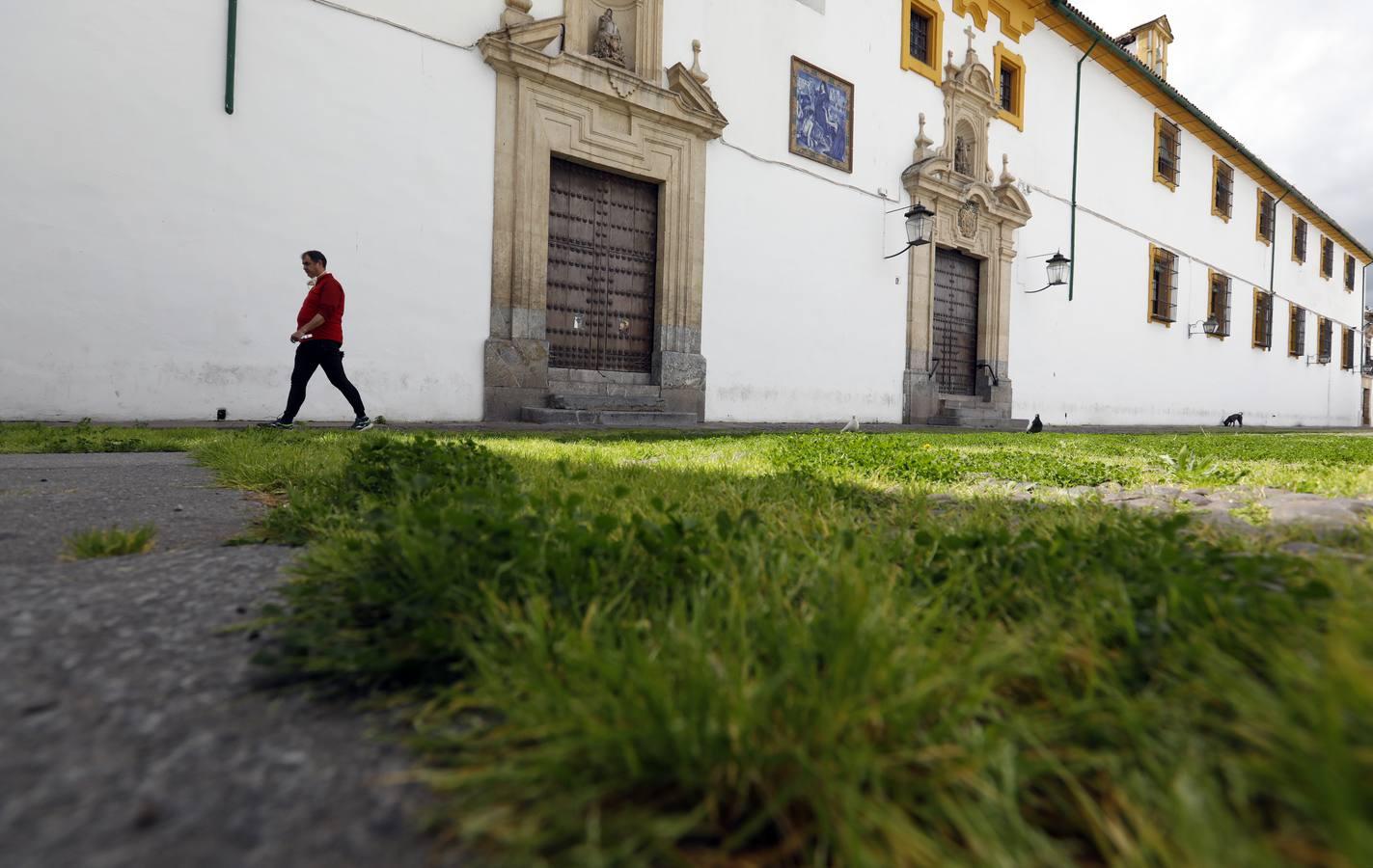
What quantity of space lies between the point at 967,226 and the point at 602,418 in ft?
29.1

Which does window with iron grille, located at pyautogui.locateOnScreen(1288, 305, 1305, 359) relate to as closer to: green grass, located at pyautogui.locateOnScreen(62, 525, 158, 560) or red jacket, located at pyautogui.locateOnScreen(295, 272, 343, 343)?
red jacket, located at pyautogui.locateOnScreen(295, 272, 343, 343)

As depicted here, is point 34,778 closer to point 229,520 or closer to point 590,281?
point 229,520

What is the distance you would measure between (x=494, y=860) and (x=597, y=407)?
7.98 metres

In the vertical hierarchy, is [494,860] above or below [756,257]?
below

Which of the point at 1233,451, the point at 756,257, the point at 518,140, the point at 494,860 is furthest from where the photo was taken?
the point at 756,257

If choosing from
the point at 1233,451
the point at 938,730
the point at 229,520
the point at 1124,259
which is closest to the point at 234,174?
the point at 229,520

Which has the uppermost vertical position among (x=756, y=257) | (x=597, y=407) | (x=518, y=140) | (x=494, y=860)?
(x=518, y=140)

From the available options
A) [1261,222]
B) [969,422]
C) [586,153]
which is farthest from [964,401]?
[1261,222]

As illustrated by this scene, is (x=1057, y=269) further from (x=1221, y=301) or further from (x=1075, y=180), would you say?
(x=1221, y=301)

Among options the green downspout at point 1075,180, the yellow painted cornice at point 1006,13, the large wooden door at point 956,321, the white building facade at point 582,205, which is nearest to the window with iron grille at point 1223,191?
the white building facade at point 582,205

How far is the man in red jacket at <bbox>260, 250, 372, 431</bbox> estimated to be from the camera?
235 inches

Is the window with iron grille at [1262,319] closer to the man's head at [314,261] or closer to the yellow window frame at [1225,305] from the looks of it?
the yellow window frame at [1225,305]

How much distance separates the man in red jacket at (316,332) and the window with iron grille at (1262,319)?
2578 cm

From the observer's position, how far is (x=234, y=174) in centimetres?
667
